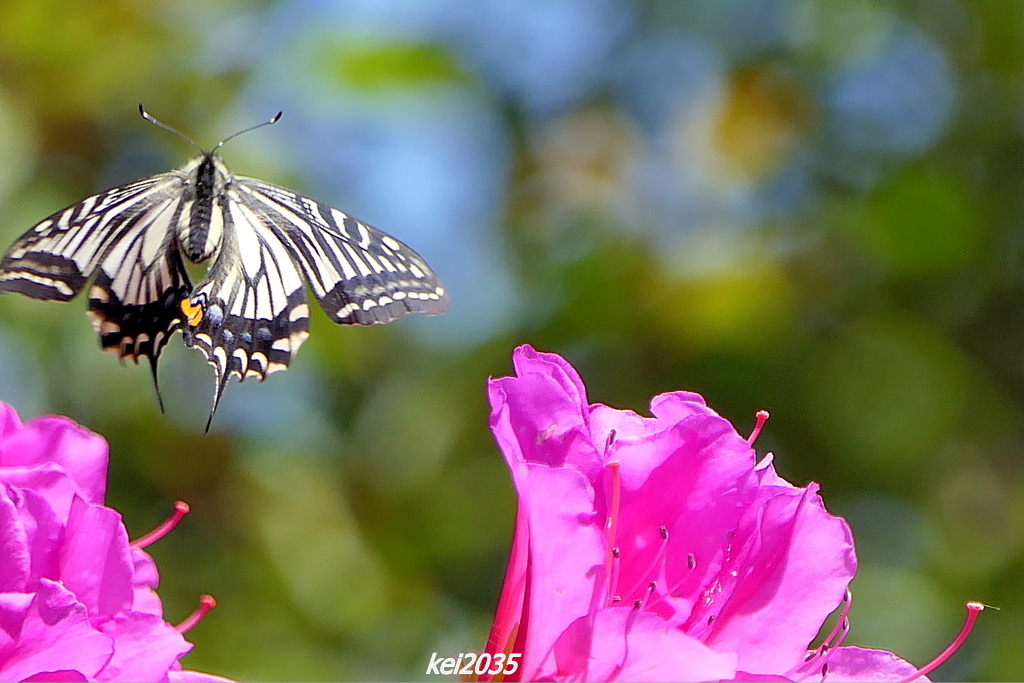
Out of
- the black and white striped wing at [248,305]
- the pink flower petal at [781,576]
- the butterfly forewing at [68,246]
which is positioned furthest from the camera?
the black and white striped wing at [248,305]

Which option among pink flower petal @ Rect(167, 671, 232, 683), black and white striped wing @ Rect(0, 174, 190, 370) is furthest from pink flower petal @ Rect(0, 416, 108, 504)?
black and white striped wing @ Rect(0, 174, 190, 370)

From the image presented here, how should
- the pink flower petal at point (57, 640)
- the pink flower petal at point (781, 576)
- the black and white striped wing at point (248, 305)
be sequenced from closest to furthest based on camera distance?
the pink flower petal at point (57, 640) < the pink flower petal at point (781, 576) < the black and white striped wing at point (248, 305)

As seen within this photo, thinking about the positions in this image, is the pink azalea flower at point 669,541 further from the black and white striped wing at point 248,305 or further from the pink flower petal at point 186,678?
the black and white striped wing at point 248,305

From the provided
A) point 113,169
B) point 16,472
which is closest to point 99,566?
point 16,472

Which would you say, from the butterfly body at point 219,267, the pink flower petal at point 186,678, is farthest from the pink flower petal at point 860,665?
the butterfly body at point 219,267

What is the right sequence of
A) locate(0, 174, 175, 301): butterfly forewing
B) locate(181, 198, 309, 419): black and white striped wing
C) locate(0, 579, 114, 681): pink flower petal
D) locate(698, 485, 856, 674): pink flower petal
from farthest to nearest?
locate(181, 198, 309, 419): black and white striped wing → locate(0, 174, 175, 301): butterfly forewing → locate(698, 485, 856, 674): pink flower petal → locate(0, 579, 114, 681): pink flower petal

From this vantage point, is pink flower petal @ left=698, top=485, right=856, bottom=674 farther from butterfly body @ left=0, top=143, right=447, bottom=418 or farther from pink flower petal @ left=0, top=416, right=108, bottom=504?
butterfly body @ left=0, top=143, right=447, bottom=418
